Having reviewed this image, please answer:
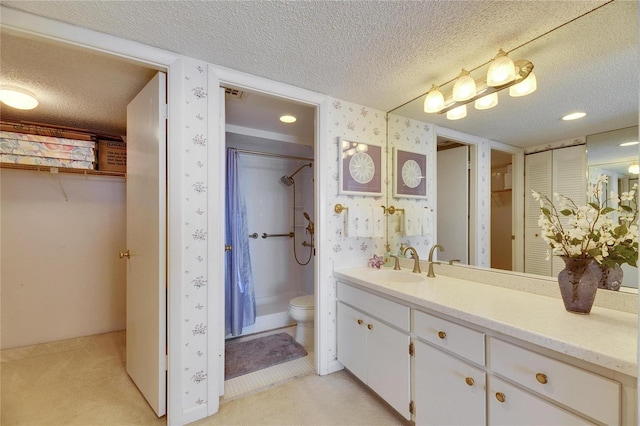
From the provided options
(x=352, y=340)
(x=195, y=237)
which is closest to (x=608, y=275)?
(x=352, y=340)

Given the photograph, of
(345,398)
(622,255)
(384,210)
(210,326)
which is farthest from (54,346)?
(622,255)

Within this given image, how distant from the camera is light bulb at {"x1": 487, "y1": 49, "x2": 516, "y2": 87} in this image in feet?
→ 4.55

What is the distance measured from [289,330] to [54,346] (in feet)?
7.12

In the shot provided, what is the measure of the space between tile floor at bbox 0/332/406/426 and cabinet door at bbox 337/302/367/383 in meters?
0.15

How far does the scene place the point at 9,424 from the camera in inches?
60.0

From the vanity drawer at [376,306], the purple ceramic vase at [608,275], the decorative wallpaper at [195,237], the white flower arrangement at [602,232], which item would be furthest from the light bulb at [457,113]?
the decorative wallpaper at [195,237]

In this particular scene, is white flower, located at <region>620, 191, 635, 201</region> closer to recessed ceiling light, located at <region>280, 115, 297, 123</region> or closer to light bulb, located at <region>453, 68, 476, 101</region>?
light bulb, located at <region>453, 68, 476, 101</region>

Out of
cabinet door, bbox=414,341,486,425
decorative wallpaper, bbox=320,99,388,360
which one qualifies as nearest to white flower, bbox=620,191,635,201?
cabinet door, bbox=414,341,486,425

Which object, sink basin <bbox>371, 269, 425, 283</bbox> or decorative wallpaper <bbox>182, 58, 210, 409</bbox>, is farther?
sink basin <bbox>371, 269, 425, 283</bbox>

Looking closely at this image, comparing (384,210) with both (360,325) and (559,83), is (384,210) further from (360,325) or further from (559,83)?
(559,83)

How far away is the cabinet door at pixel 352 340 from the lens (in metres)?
1.79

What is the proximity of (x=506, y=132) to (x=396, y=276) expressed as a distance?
119cm

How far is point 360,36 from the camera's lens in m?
1.34

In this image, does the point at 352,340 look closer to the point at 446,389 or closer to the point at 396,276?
the point at 396,276
